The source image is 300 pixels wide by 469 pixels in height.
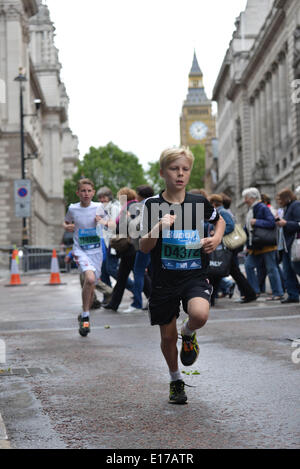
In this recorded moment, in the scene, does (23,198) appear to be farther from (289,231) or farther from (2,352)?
(2,352)

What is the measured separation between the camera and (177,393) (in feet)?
16.0

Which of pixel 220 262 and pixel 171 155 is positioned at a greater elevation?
pixel 171 155

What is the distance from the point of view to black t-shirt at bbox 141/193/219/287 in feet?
16.1

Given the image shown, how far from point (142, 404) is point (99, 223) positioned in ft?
14.6

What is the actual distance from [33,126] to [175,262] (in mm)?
62313

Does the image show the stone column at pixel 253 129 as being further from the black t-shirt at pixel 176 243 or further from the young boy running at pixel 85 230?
the black t-shirt at pixel 176 243

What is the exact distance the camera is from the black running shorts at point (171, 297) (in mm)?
4848

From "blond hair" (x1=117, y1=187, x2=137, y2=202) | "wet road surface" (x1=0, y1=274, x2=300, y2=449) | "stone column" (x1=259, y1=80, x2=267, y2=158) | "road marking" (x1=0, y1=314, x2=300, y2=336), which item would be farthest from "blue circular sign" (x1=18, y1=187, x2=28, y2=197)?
"stone column" (x1=259, y1=80, x2=267, y2=158)

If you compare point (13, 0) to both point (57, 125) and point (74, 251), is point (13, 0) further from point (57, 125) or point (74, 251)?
point (74, 251)

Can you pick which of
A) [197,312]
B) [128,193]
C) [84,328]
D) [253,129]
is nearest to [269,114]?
[253,129]

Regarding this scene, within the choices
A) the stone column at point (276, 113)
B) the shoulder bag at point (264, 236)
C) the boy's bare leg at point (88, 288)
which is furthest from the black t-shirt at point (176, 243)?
the stone column at point (276, 113)

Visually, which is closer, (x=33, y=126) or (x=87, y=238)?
(x=87, y=238)

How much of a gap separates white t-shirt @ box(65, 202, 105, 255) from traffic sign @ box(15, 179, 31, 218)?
21.3 meters

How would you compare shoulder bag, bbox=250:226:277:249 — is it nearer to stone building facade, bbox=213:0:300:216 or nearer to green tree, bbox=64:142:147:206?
stone building facade, bbox=213:0:300:216
